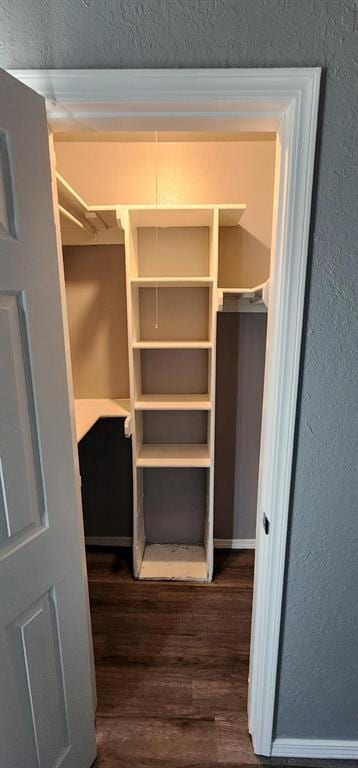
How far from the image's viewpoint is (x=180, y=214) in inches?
67.2

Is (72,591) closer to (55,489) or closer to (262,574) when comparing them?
(55,489)

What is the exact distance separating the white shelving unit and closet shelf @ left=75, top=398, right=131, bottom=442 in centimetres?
11

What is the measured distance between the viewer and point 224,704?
4.77 feet

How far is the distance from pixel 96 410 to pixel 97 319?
1.79ft

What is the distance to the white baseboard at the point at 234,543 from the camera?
2359mm

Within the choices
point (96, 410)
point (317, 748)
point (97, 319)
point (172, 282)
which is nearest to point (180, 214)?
point (172, 282)

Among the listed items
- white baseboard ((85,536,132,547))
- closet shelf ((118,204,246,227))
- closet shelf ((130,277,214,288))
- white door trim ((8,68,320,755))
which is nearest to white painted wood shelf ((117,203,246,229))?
closet shelf ((118,204,246,227))

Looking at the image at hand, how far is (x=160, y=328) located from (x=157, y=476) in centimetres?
94

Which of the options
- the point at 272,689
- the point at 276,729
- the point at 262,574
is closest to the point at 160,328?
the point at 262,574

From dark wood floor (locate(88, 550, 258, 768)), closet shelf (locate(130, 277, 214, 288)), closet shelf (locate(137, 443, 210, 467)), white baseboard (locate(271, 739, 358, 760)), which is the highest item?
closet shelf (locate(130, 277, 214, 288))

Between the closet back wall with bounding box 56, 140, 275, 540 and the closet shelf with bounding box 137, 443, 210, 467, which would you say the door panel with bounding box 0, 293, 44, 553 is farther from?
the closet back wall with bounding box 56, 140, 275, 540

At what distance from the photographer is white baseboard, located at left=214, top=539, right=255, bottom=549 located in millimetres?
2359

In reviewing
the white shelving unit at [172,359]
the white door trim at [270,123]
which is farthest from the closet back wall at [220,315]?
the white door trim at [270,123]

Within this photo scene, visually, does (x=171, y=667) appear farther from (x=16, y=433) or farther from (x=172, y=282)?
(x=172, y=282)
